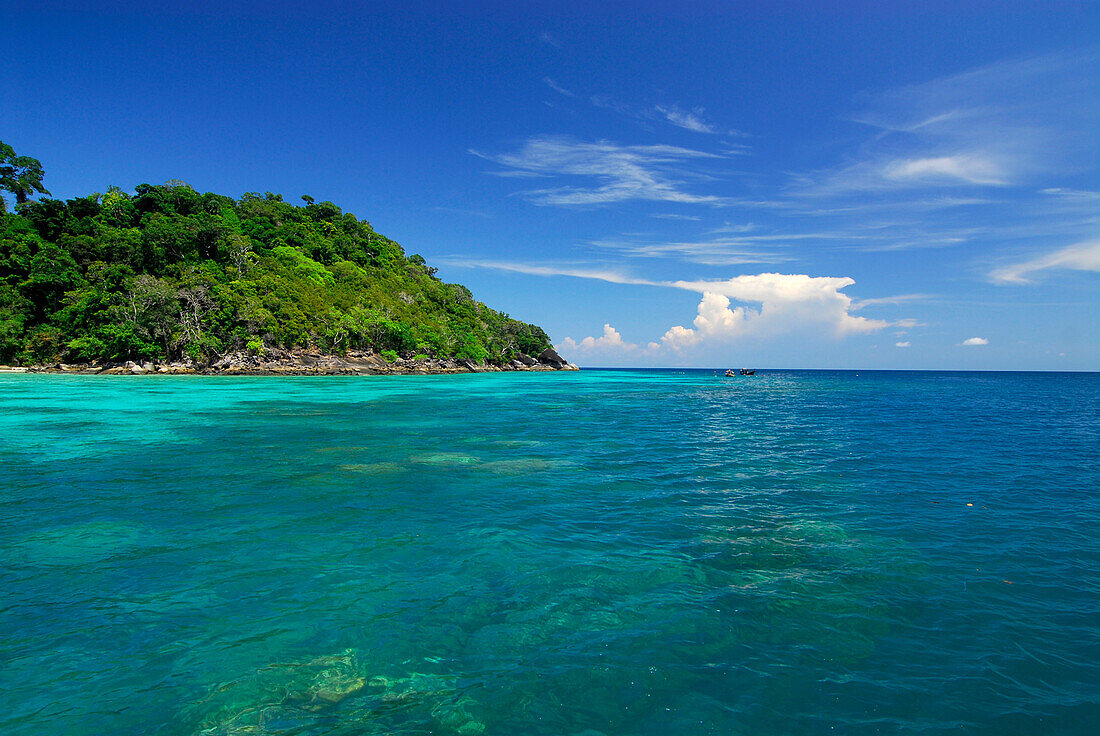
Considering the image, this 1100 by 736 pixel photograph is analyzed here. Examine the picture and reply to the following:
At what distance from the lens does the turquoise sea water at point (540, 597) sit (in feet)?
14.6

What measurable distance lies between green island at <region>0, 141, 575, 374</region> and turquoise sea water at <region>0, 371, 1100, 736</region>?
67.3m

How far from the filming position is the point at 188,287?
72375mm

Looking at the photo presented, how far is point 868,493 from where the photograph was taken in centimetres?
1260

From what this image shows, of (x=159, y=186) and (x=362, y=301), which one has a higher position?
(x=159, y=186)

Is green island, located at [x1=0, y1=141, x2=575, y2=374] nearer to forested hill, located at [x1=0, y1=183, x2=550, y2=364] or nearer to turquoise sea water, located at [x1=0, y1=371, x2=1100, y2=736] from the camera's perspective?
forested hill, located at [x1=0, y1=183, x2=550, y2=364]

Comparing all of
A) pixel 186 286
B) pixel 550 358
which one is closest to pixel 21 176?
pixel 186 286

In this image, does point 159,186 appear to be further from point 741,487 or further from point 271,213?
point 741,487

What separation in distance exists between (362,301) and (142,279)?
36.6m

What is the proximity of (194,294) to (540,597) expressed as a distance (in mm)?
85961

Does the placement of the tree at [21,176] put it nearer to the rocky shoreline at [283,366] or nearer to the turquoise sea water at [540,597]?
the rocky shoreline at [283,366]

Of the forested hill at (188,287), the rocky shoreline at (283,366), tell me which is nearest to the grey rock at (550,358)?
the forested hill at (188,287)

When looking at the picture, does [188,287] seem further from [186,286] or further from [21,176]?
[21,176]

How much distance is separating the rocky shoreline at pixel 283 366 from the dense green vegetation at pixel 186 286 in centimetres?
146

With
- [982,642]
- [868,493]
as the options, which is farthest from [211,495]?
[868,493]
